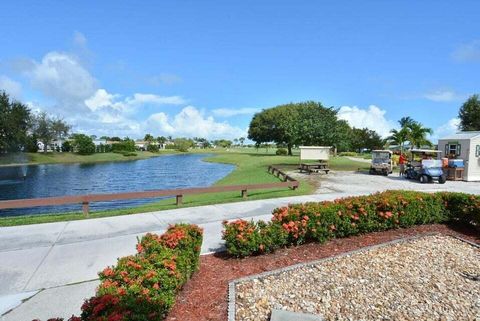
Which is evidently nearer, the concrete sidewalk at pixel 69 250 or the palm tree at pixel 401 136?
the concrete sidewalk at pixel 69 250

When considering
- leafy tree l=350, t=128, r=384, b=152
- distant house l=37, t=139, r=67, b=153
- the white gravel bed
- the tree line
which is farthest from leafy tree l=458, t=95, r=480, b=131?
distant house l=37, t=139, r=67, b=153

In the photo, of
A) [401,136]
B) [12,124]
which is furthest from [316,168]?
[12,124]

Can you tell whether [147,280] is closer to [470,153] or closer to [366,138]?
[470,153]

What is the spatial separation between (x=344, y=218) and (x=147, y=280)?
463cm

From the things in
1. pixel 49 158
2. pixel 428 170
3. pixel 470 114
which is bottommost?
pixel 49 158

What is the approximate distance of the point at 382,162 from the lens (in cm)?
2281

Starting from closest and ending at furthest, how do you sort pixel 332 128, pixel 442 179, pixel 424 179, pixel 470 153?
pixel 442 179, pixel 424 179, pixel 470 153, pixel 332 128

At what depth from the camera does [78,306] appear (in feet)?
14.2

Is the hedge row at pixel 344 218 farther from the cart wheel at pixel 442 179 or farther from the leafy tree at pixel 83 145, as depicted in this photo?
the leafy tree at pixel 83 145

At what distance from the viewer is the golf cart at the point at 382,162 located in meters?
22.5

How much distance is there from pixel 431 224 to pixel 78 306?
8.04m

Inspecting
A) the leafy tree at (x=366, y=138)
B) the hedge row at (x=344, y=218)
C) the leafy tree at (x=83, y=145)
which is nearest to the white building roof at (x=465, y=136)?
the hedge row at (x=344, y=218)

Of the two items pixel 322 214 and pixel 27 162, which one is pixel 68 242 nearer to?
pixel 322 214

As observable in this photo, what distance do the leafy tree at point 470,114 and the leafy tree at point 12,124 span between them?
80252mm
